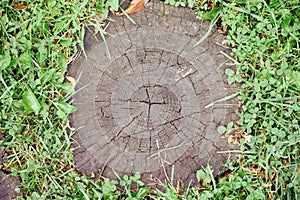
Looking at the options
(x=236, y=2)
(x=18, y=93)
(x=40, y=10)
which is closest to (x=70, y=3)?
(x=40, y=10)

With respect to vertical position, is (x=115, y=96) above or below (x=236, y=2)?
below

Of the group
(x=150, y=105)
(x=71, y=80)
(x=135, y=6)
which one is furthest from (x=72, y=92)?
(x=135, y=6)

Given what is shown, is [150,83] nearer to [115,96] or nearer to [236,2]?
[115,96]

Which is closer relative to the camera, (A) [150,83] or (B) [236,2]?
(A) [150,83]

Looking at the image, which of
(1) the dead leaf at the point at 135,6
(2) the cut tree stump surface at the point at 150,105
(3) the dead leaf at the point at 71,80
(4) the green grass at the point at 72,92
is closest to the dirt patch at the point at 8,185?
(4) the green grass at the point at 72,92

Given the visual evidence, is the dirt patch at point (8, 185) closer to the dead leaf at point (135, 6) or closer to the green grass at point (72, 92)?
the green grass at point (72, 92)

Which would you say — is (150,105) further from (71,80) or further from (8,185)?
(8,185)
